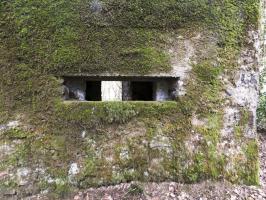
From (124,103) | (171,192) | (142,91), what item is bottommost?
(171,192)

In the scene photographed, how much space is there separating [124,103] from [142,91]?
1.05 meters

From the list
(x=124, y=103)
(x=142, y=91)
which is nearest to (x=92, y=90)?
(x=142, y=91)

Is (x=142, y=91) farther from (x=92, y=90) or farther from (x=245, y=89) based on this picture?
(x=245, y=89)

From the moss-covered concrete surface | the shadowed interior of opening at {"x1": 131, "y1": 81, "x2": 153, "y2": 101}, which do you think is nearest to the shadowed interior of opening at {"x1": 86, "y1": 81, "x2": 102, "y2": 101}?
the shadowed interior of opening at {"x1": 131, "y1": 81, "x2": 153, "y2": 101}

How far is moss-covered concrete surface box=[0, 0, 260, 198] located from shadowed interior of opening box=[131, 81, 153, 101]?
2.95ft

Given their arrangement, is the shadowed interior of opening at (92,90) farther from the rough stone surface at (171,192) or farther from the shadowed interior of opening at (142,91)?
the rough stone surface at (171,192)

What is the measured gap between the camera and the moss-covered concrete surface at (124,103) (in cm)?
284

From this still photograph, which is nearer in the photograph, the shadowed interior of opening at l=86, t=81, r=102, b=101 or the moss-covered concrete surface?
the moss-covered concrete surface

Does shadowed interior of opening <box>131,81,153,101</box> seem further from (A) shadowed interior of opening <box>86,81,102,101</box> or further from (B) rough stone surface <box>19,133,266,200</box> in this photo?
(B) rough stone surface <box>19,133,266,200</box>

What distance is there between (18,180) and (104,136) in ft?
3.05

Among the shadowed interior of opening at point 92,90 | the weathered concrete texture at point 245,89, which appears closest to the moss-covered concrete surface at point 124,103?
the weathered concrete texture at point 245,89

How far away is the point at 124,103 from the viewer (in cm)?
295

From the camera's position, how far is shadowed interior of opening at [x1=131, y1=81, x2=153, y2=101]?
3.86 meters

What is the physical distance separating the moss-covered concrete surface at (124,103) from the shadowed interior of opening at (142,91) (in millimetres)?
898
